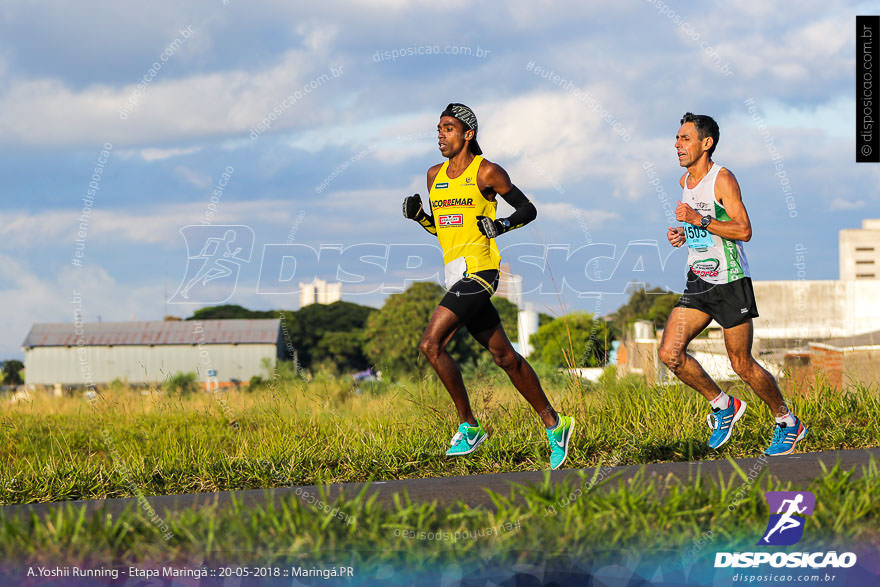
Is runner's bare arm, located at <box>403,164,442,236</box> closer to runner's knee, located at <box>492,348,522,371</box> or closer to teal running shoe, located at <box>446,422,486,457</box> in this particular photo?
runner's knee, located at <box>492,348,522,371</box>

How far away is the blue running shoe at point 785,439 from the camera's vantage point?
586 cm

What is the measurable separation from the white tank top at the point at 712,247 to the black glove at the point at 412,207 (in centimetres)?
181

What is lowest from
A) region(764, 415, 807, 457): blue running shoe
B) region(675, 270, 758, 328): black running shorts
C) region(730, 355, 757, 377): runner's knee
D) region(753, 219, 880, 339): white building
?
region(764, 415, 807, 457): blue running shoe

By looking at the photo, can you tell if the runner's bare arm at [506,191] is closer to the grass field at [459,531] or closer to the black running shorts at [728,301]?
the black running shorts at [728,301]

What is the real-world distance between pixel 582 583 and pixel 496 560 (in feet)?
1.05

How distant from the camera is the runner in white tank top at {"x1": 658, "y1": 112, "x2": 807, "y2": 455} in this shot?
582 centimetres

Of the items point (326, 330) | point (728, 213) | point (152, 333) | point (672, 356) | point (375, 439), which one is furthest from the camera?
point (326, 330)

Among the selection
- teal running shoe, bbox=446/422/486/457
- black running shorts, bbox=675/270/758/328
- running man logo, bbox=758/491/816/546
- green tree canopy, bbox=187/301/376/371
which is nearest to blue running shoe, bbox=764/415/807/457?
black running shorts, bbox=675/270/758/328

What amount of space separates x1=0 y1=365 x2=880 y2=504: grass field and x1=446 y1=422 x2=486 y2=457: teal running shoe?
0.21 feet

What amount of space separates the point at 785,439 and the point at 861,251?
94733 millimetres

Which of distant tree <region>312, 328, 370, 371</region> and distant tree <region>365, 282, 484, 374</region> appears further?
distant tree <region>312, 328, 370, 371</region>

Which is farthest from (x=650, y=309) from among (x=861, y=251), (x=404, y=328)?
(x=861, y=251)

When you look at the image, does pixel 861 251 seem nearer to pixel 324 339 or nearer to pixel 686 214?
pixel 324 339

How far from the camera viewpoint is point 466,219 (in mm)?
5855
